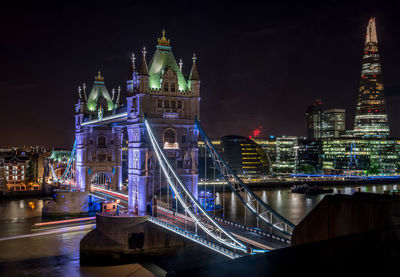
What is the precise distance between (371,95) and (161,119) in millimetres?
168407

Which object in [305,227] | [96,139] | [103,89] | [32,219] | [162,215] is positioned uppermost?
[103,89]

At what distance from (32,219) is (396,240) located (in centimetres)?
5488

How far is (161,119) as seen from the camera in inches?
1390

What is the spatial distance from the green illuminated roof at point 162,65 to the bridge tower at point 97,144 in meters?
23.0

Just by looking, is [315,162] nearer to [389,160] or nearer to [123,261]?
[389,160]

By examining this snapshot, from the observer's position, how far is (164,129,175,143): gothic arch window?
35625mm

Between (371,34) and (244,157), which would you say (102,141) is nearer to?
(244,157)

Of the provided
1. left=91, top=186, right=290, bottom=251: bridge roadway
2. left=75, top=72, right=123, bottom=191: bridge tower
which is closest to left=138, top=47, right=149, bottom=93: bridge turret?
left=91, top=186, right=290, bottom=251: bridge roadway

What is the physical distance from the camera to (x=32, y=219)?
5466 centimetres

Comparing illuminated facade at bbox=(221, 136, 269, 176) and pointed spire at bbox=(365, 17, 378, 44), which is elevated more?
pointed spire at bbox=(365, 17, 378, 44)

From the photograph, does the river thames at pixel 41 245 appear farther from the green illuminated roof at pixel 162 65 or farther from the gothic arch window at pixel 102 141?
the green illuminated roof at pixel 162 65

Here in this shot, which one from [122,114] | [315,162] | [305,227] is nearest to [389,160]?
[315,162]

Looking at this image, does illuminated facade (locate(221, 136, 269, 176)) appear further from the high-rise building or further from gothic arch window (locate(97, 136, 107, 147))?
gothic arch window (locate(97, 136, 107, 147))

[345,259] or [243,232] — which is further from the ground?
[345,259]
